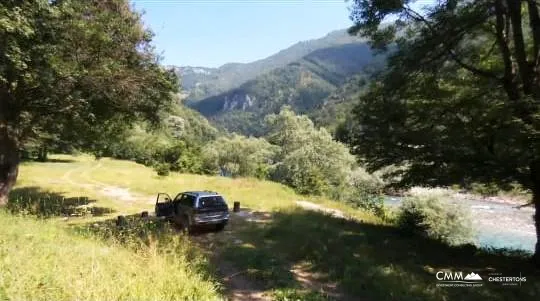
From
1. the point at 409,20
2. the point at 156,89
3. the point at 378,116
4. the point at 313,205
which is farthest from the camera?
the point at 313,205

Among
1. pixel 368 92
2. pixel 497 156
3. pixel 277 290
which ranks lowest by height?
pixel 277 290

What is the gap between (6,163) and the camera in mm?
18688

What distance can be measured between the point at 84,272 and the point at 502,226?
46.9m

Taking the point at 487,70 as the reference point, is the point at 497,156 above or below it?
below

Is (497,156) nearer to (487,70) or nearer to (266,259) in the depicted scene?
(487,70)

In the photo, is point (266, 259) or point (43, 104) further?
point (43, 104)

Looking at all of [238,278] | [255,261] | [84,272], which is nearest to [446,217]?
[255,261]

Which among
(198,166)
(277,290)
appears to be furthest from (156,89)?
(198,166)

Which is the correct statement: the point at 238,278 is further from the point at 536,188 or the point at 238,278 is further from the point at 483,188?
the point at 536,188

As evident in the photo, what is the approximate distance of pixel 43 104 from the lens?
18.1 m

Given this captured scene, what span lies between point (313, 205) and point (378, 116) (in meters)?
12.9

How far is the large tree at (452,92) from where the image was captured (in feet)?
41.2

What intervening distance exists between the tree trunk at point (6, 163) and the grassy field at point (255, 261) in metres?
3.11

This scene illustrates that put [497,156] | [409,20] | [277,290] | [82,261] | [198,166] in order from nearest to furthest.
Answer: [82,261]
[277,290]
[497,156]
[409,20]
[198,166]
